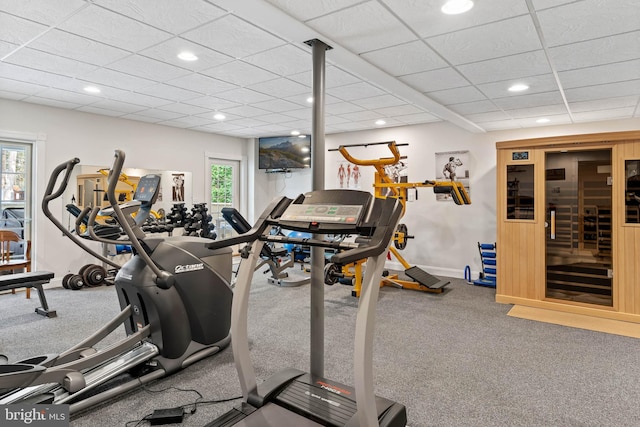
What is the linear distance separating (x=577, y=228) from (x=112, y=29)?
5530 mm

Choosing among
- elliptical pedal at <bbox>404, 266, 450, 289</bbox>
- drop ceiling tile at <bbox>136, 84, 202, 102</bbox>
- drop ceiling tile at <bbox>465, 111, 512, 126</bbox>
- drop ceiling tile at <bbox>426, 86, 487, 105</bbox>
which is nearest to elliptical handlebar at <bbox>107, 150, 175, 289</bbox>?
drop ceiling tile at <bbox>136, 84, 202, 102</bbox>

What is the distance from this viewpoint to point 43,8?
2662mm

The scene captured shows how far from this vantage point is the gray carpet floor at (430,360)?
2398mm

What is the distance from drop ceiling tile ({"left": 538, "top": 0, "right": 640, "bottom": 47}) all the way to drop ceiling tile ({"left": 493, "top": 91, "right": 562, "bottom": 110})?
1.56 m

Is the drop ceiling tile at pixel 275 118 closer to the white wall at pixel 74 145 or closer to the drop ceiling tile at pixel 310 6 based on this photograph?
the white wall at pixel 74 145

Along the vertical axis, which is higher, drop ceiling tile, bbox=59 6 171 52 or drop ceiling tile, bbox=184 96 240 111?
drop ceiling tile, bbox=184 96 240 111

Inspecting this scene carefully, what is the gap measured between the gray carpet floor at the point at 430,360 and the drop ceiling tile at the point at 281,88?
2.65 m

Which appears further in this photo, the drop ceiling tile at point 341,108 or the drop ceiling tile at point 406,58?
the drop ceiling tile at point 341,108

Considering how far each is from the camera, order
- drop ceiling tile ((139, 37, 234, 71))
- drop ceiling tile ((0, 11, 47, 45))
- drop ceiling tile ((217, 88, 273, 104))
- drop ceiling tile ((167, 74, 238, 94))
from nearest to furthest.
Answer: drop ceiling tile ((0, 11, 47, 45)) < drop ceiling tile ((139, 37, 234, 71)) < drop ceiling tile ((167, 74, 238, 94)) < drop ceiling tile ((217, 88, 273, 104))

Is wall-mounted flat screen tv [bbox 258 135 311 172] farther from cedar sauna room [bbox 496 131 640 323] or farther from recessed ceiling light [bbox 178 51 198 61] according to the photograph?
recessed ceiling light [bbox 178 51 198 61]

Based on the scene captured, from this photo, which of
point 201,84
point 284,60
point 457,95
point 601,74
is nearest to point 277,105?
point 201,84

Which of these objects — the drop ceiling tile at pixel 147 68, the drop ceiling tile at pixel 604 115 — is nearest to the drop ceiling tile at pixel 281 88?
the drop ceiling tile at pixel 147 68

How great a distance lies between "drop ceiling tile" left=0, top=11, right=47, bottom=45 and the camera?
285cm

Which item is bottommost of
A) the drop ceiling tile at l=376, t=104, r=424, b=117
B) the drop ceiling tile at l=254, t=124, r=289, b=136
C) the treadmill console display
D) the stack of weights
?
the stack of weights
